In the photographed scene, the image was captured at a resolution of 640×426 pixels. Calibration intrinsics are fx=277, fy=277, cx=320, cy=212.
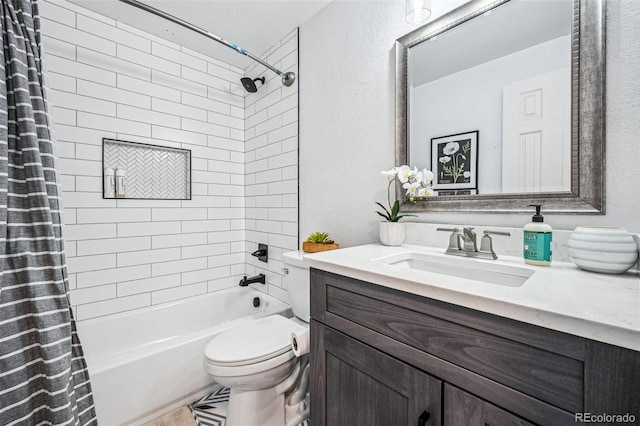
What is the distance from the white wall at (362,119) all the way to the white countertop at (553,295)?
291 mm

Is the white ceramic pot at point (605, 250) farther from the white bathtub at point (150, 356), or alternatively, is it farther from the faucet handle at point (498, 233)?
the white bathtub at point (150, 356)

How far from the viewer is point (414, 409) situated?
27.7 inches

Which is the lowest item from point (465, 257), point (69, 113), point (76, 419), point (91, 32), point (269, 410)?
point (269, 410)

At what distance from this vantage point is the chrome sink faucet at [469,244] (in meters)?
0.98

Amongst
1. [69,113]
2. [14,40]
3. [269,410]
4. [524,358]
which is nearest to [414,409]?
[524,358]

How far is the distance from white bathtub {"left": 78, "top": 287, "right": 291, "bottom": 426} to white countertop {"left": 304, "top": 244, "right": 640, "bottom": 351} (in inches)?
45.9

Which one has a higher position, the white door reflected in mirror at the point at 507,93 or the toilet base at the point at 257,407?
the white door reflected in mirror at the point at 507,93

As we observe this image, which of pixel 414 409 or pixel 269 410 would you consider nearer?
pixel 414 409

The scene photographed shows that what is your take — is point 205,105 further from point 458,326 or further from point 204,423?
point 458,326

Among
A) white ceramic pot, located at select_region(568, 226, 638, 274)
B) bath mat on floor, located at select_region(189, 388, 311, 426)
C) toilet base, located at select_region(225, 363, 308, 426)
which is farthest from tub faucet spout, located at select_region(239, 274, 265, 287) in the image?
white ceramic pot, located at select_region(568, 226, 638, 274)

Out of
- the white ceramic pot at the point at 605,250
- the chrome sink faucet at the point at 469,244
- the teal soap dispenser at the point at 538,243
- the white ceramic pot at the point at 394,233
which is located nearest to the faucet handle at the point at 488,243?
the chrome sink faucet at the point at 469,244

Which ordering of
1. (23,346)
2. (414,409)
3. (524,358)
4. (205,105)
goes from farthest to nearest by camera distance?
(205,105)
(23,346)
(414,409)
(524,358)

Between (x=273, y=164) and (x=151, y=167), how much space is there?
0.88m

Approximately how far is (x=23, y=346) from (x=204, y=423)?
90 centimetres
